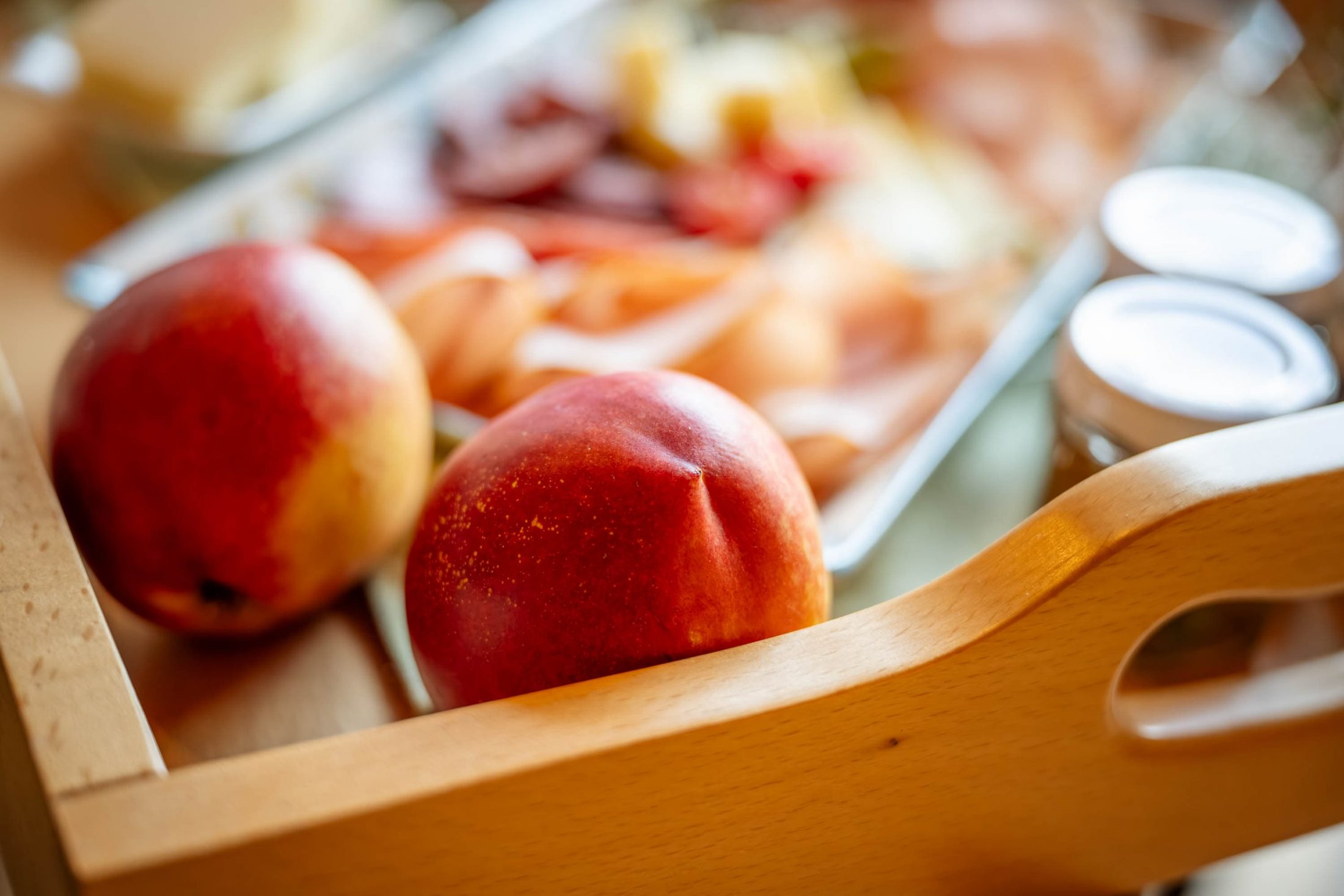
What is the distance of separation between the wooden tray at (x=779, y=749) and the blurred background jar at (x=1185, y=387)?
98 millimetres

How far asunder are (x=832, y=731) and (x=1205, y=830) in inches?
6.8

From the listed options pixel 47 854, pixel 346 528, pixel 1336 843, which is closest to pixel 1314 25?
pixel 1336 843

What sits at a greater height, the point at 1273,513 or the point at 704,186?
the point at 1273,513

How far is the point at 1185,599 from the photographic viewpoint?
0.28 meters

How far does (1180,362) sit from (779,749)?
0.89 feet

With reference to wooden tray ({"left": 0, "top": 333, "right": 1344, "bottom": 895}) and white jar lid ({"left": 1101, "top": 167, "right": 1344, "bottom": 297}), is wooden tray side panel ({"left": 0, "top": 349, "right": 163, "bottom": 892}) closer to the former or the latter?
wooden tray ({"left": 0, "top": 333, "right": 1344, "bottom": 895})

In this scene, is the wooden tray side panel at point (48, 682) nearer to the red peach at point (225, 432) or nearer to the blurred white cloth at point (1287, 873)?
the red peach at point (225, 432)

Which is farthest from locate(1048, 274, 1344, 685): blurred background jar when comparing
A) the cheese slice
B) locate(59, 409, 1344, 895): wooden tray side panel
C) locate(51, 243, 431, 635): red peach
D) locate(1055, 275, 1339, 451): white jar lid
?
the cheese slice

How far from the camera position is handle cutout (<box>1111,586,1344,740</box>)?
0.34m

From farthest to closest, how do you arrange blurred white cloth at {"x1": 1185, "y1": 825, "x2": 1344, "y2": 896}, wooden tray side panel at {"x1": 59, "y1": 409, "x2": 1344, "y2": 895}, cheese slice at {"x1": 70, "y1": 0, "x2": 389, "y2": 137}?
cheese slice at {"x1": 70, "y1": 0, "x2": 389, "y2": 137} → blurred white cloth at {"x1": 1185, "y1": 825, "x2": 1344, "y2": 896} → wooden tray side panel at {"x1": 59, "y1": 409, "x2": 1344, "y2": 895}

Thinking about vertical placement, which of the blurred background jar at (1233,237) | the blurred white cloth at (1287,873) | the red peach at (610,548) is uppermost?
the red peach at (610,548)

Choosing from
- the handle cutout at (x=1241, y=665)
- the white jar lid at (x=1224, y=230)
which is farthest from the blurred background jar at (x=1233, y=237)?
the handle cutout at (x=1241, y=665)

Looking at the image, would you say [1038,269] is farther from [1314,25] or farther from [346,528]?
[1314,25]

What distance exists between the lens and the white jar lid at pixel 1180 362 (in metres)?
0.40
